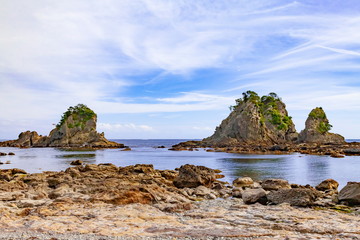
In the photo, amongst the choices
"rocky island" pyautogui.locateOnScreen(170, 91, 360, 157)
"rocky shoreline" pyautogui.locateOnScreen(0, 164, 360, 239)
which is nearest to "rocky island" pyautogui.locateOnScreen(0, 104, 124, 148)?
"rocky island" pyautogui.locateOnScreen(170, 91, 360, 157)

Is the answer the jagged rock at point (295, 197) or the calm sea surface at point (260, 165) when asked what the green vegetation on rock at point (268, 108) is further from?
the jagged rock at point (295, 197)

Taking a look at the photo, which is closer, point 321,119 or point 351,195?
point 351,195

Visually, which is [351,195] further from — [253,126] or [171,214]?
[253,126]

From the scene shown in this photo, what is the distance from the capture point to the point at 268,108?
151000 mm

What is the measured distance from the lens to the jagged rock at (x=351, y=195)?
1912cm

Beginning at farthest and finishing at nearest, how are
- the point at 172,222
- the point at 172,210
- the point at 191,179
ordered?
1. the point at 191,179
2. the point at 172,210
3. the point at 172,222

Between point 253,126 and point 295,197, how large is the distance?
366 ft

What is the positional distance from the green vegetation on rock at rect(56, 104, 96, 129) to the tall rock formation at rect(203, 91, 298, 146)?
5269 centimetres

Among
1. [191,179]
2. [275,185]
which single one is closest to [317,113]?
[275,185]

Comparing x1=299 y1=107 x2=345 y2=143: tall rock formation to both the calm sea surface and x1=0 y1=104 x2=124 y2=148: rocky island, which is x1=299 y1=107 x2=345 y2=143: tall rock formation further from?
x1=0 y1=104 x2=124 y2=148: rocky island

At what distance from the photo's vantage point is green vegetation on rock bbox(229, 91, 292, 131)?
139775 mm

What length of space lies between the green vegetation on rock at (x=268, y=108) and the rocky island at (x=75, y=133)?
58297 millimetres

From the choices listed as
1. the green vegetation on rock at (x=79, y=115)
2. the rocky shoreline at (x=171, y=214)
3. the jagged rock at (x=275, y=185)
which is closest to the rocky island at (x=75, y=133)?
the green vegetation on rock at (x=79, y=115)

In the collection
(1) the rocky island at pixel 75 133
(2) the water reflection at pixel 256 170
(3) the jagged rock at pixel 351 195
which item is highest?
(1) the rocky island at pixel 75 133
